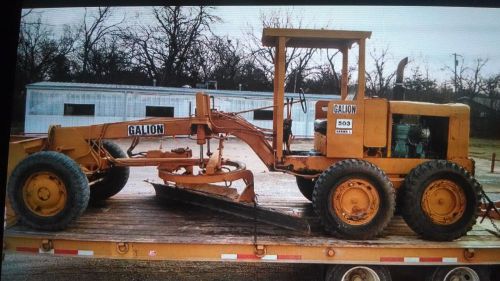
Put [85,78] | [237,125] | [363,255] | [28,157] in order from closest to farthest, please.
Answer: [363,255]
[28,157]
[237,125]
[85,78]

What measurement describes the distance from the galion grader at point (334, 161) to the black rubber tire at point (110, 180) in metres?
0.33

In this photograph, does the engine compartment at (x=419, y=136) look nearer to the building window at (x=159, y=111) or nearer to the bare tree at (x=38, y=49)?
the bare tree at (x=38, y=49)

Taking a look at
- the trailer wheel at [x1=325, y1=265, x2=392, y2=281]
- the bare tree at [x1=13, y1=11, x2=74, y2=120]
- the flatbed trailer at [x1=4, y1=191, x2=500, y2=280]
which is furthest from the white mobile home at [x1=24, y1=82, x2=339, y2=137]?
the trailer wheel at [x1=325, y1=265, x2=392, y2=281]

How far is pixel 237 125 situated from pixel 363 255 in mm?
1806

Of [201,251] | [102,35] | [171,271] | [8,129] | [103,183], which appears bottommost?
[171,271]

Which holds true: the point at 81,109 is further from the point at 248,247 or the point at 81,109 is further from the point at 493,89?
the point at 493,89

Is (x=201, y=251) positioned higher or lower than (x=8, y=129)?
lower

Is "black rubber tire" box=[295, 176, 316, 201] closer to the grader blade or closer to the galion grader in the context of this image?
the galion grader

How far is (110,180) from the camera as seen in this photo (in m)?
4.94

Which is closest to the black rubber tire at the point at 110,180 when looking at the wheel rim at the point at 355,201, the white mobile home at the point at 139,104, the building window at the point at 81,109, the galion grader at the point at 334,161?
the galion grader at the point at 334,161

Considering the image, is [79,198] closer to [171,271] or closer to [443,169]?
[171,271]

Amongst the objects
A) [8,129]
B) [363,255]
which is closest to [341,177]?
[363,255]

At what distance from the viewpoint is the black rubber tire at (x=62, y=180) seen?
12.3 feet

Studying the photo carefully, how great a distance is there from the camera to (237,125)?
429cm
